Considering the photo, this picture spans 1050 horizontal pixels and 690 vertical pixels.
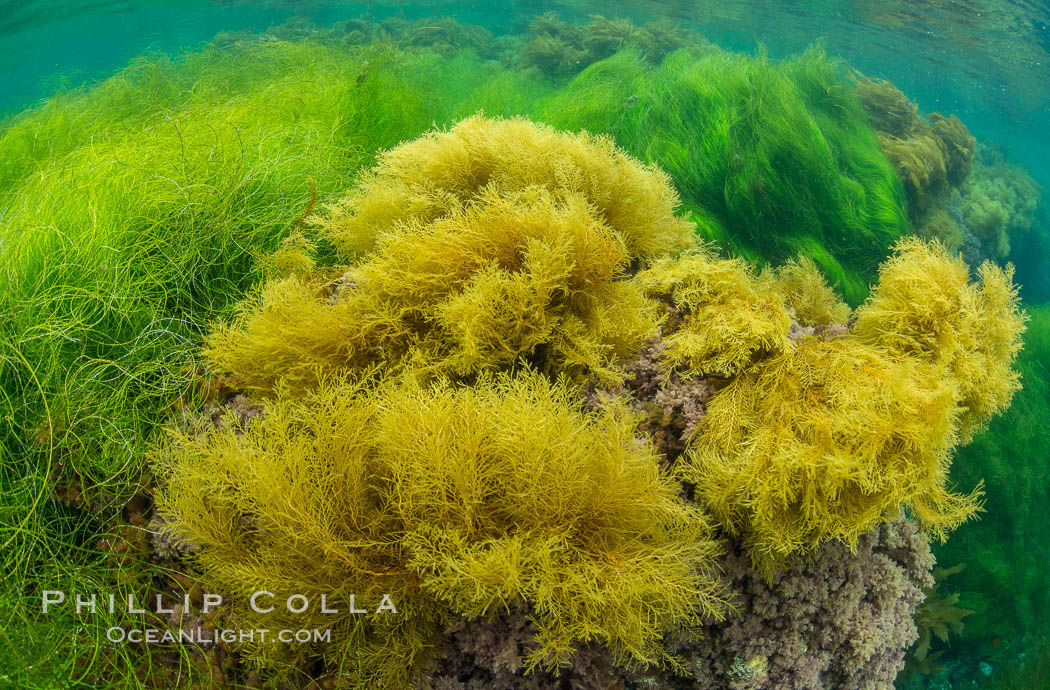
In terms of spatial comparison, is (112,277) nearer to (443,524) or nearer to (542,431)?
(443,524)

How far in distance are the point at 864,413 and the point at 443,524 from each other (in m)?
1.40

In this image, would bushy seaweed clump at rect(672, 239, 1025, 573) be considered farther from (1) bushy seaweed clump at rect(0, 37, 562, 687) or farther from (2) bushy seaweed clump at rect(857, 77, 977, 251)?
(2) bushy seaweed clump at rect(857, 77, 977, 251)

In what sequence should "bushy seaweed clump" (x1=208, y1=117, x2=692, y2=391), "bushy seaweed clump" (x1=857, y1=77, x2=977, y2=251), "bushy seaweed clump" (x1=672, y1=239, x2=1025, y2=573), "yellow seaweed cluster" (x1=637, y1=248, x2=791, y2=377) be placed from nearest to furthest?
"bushy seaweed clump" (x1=672, y1=239, x2=1025, y2=573)
"bushy seaweed clump" (x1=208, y1=117, x2=692, y2=391)
"yellow seaweed cluster" (x1=637, y1=248, x2=791, y2=377)
"bushy seaweed clump" (x1=857, y1=77, x2=977, y2=251)

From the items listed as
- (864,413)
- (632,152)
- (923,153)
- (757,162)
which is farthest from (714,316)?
(923,153)

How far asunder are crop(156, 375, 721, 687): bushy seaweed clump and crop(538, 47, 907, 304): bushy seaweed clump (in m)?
3.13

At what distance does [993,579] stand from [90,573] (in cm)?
601

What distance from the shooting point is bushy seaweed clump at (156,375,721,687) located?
5.05 ft

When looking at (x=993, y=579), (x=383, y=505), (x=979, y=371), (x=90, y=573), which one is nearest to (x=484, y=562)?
(x=383, y=505)

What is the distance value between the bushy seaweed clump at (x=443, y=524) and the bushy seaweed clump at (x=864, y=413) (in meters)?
0.28

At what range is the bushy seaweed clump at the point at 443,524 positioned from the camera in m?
1.54

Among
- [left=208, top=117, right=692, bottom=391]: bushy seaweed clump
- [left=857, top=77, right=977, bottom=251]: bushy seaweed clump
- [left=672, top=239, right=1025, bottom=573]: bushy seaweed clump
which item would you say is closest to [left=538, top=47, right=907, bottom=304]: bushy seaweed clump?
[left=857, top=77, right=977, bottom=251]: bushy seaweed clump

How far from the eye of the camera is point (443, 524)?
1581 mm

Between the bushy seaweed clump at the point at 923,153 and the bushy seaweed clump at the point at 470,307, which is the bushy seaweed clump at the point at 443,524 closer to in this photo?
the bushy seaweed clump at the point at 470,307

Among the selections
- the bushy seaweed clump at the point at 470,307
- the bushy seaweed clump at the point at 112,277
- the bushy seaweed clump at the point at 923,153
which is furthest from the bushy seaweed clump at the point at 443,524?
the bushy seaweed clump at the point at 923,153
